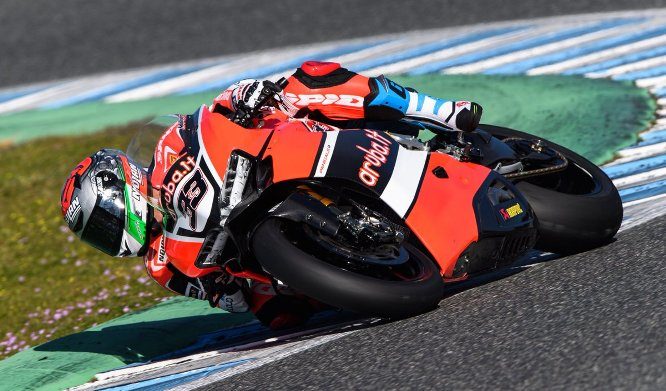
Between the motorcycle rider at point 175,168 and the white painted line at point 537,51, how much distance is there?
15.7 feet

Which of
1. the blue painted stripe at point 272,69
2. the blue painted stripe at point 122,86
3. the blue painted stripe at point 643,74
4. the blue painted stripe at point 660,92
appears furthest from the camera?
the blue painted stripe at point 122,86

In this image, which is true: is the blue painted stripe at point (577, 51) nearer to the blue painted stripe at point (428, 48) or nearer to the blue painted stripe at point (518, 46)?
the blue painted stripe at point (518, 46)

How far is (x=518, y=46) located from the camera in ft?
35.6

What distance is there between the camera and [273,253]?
4.71m

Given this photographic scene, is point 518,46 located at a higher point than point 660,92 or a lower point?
higher

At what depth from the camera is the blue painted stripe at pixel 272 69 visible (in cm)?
1188

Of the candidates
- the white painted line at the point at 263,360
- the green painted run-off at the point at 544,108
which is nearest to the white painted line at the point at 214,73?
the green painted run-off at the point at 544,108

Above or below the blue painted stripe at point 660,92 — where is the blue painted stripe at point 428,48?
above

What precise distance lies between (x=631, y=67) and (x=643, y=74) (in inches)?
10.5

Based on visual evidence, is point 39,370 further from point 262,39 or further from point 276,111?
point 262,39

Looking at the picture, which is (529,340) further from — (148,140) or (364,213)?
(148,140)

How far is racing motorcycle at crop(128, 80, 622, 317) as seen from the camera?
4.75 meters

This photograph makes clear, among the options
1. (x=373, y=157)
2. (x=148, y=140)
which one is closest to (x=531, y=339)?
(x=373, y=157)

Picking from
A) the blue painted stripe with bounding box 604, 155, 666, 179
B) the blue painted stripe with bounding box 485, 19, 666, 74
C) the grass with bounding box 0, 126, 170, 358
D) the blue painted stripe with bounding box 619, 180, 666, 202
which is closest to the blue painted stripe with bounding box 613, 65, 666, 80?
the blue painted stripe with bounding box 485, 19, 666, 74
